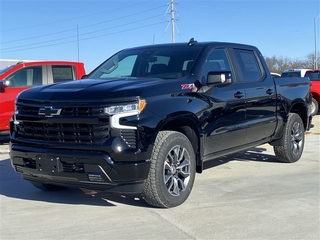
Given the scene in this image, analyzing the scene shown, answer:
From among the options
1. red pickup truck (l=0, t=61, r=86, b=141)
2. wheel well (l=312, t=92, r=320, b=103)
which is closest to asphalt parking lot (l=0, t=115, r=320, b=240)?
red pickup truck (l=0, t=61, r=86, b=141)

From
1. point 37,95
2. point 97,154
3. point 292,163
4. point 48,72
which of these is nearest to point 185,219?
point 97,154

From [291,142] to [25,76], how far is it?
19.9ft

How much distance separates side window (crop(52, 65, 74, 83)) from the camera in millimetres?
10258

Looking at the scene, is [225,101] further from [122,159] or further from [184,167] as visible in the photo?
[122,159]

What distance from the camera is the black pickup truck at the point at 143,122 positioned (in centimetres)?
425

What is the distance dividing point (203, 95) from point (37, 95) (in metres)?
1.89

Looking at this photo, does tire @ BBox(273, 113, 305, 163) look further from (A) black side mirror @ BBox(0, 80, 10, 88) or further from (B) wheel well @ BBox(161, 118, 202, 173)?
(A) black side mirror @ BBox(0, 80, 10, 88)

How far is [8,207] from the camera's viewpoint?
4.98m

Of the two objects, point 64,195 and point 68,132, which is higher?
point 68,132

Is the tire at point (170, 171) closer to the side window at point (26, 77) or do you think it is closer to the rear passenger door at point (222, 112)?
the rear passenger door at point (222, 112)

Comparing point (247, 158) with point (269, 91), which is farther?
point (247, 158)

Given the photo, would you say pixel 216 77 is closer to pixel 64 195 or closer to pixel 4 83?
pixel 64 195

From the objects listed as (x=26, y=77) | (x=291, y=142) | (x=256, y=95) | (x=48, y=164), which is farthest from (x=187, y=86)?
(x=26, y=77)

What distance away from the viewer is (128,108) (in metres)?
4.27
